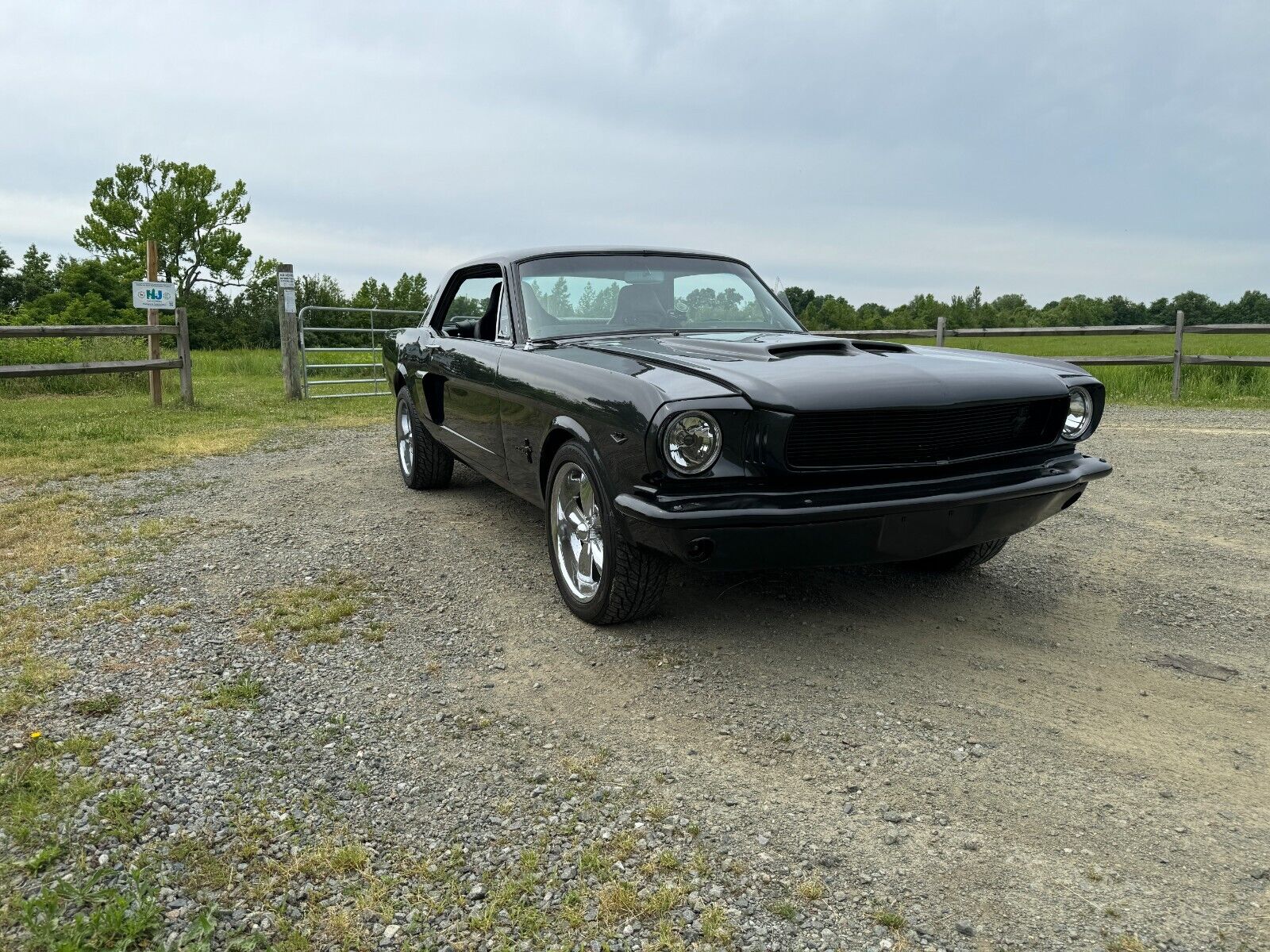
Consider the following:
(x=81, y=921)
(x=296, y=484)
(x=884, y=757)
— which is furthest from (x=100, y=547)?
(x=884, y=757)

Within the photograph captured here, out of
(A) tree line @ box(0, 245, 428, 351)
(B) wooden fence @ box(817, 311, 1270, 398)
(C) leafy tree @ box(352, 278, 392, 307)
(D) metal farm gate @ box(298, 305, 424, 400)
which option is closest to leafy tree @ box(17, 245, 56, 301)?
(A) tree line @ box(0, 245, 428, 351)

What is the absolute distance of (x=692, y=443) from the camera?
3.12 metres

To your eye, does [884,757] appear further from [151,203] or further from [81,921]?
[151,203]

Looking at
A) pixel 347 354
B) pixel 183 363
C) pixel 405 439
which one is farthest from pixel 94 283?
pixel 405 439

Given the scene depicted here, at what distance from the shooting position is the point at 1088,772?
8.46 feet

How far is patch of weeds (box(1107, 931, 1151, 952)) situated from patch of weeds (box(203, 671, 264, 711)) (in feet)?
8.27

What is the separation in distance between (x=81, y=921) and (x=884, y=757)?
2039mm

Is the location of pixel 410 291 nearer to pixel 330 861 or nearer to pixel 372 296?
pixel 372 296

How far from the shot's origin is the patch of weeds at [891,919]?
1.96m

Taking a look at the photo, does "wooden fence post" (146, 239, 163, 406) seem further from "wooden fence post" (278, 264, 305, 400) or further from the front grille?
the front grille

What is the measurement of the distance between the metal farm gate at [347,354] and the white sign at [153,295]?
1.71 metres

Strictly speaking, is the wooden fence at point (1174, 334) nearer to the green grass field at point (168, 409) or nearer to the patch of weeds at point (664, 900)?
the green grass field at point (168, 409)

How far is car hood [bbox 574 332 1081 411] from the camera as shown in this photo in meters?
3.13

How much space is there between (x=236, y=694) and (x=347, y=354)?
15.4m
